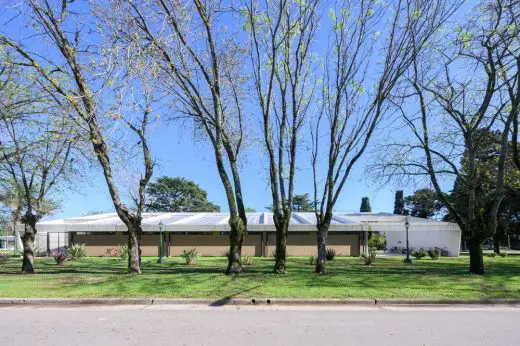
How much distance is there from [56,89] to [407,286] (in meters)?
12.6

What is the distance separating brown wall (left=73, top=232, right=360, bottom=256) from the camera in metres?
35.6

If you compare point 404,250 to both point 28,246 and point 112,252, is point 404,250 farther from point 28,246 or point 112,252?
point 28,246

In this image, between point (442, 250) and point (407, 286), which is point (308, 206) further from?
point (407, 286)

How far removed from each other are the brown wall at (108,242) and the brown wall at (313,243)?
30.0 ft

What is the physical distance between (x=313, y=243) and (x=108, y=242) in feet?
53.4

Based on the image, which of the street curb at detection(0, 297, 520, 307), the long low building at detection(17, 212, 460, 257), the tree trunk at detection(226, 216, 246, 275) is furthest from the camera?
the long low building at detection(17, 212, 460, 257)

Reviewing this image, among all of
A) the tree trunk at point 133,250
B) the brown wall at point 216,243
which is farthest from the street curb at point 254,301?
the brown wall at point 216,243

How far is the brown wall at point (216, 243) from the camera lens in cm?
3562

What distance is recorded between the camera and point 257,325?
26.8 feet

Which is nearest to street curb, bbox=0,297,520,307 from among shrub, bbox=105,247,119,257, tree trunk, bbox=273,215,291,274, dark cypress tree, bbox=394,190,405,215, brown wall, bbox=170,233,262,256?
tree trunk, bbox=273,215,291,274

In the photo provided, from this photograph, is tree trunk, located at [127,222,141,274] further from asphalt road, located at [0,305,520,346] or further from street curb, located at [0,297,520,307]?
asphalt road, located at [0,305,520,346]

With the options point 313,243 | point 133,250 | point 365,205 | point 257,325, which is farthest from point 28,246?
point 365,205

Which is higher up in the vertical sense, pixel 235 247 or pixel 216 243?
pixel 235 247

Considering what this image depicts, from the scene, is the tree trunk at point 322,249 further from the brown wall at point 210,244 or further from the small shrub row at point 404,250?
the small shrub row at point 404,250
